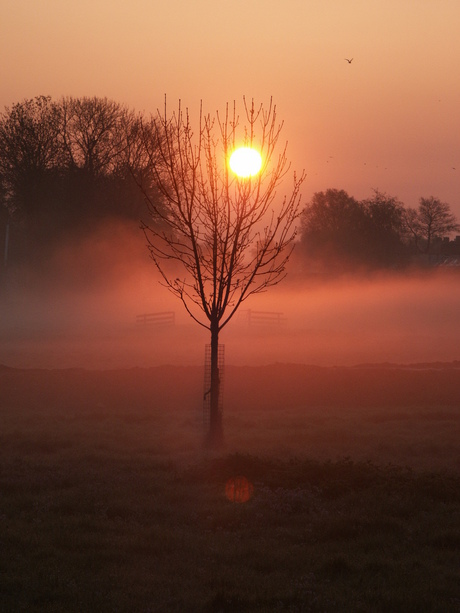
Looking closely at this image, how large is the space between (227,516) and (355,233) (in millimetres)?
81737

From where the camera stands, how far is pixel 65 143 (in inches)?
2596

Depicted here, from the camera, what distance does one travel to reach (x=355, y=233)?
90.2m

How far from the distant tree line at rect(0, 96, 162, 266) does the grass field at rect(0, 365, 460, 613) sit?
44691 millimetres

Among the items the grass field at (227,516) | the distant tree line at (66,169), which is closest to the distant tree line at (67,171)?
the distant tree line at (66,169)

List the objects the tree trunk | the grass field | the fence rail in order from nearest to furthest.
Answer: the grass field < the tree trunk < the fence rail

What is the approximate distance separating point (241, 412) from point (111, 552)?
14769 millimetres

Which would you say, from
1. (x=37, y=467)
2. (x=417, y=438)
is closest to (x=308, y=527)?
(x=37, y=467)

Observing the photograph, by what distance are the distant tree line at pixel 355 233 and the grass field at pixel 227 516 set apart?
67335 millimetres

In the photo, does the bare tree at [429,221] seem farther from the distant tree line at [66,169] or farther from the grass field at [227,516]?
the grass field at [227,516]

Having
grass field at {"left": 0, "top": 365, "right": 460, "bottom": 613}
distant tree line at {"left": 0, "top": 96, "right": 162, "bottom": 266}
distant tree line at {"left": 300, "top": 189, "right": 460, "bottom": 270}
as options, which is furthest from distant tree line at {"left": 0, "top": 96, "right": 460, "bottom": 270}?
grass field at {"left": 0, "top": 365, "right": 460, "bottom": 613}

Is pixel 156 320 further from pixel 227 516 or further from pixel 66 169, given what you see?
pixel 227 516

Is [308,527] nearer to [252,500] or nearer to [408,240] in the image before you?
[252,500]

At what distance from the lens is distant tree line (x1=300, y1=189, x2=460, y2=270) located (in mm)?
88094

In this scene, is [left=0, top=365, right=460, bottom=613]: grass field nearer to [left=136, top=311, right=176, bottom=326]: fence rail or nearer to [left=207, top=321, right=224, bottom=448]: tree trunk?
[left=207, top=321, right=224, bottom=448]: tree trunk
